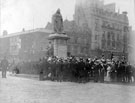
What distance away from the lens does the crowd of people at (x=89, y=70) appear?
1430cm

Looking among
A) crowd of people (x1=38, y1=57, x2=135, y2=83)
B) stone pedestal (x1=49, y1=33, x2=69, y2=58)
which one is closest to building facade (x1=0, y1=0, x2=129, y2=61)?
stone pedestal (x1=49, y1=33, x2=69, y2=58)

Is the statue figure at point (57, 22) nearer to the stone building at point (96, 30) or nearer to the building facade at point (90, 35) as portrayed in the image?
the building facade at point (90, 35)

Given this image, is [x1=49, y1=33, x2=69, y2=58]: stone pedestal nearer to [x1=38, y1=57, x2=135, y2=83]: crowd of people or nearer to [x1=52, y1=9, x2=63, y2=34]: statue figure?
[x1=52, y1=9, x2=63, y2=34]: statue figure

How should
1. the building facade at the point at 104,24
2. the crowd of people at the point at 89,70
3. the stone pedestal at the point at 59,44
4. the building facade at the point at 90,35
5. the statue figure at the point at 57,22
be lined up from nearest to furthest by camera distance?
the crowd of people at the point at 89,70, the stone pedestal at the point at 59,44, the statue figure at the point at 57,22, the building facade at the point at 90,35, the building facade at the point at 104,24

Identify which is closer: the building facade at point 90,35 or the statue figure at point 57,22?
the statue figure at point 57,22

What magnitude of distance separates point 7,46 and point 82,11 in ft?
57.0

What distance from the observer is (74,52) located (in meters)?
48.7

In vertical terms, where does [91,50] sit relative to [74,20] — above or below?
below

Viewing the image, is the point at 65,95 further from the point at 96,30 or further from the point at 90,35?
the point at 96,30

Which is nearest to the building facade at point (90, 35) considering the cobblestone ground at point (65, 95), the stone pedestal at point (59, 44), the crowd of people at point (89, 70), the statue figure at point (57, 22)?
the statue figure at point (57, 22)

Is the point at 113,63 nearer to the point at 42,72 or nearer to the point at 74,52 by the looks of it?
the point at 42,72

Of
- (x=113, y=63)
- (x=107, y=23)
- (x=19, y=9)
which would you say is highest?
(x=107, y=23)

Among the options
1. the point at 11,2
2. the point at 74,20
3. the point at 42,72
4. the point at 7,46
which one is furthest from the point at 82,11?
the point at 11,2

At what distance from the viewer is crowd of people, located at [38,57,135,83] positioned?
14.3 metres
